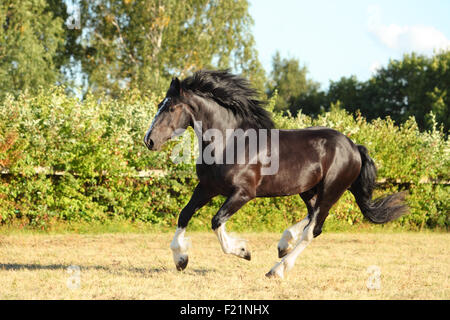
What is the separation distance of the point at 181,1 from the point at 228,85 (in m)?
23.6

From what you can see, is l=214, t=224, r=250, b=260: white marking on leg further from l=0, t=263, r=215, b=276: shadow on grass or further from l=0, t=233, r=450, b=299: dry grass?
l=0, t=263, r=215, b=276: shadow on grass

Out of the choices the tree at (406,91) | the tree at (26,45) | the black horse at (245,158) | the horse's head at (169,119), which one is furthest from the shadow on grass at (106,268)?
the tree at (406,91)

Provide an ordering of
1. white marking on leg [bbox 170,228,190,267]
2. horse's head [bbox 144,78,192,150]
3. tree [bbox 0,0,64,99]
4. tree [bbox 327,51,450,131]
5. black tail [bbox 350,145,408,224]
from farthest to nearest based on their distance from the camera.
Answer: tree [bbox 327,51,450,131] → tree [bbox 0,0,64,99] → black tail [bbox 350,145,408,224] → white marking on leg [bbox 170,228,190,267] → horse's head [bbox 144,78,192,150]

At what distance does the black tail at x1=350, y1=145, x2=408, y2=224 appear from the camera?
6756mm

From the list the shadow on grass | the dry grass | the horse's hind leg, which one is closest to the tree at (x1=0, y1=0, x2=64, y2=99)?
the dry grass

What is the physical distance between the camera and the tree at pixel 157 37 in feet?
92.2

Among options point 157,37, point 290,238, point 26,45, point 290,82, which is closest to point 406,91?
point 290,82

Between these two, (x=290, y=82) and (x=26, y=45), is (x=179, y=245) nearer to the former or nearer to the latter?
(x=26, y=45)

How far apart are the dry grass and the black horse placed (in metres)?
0.48

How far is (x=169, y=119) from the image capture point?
17.8 ft

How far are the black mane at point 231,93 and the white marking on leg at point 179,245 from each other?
4.69 feet

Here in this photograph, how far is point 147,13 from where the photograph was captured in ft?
90.6

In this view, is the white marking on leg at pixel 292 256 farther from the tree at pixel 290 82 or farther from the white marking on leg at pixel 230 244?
the tree at pixel 290 82
